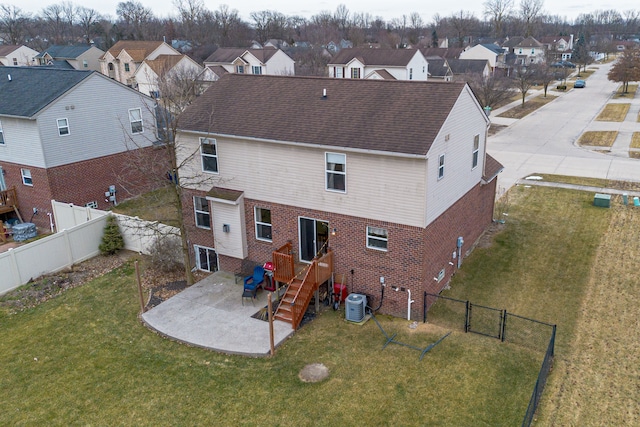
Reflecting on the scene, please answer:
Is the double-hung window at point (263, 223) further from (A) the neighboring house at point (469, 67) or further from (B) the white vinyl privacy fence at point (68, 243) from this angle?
(A) the neighboring house at point (469, 67)

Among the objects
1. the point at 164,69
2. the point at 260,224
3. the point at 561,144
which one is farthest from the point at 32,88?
the point at 561,144

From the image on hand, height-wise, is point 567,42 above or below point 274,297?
above

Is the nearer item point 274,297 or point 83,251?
point 274,297

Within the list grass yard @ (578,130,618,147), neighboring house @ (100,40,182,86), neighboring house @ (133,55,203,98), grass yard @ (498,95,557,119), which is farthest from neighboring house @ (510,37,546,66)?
neighboring house @ (133,55,203,98)

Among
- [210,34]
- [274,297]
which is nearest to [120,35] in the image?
[210,34]

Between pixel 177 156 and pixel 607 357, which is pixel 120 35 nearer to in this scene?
pixel 177 156

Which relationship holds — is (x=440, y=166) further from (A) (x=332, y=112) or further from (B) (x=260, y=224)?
(B) (x=260, y=224)
